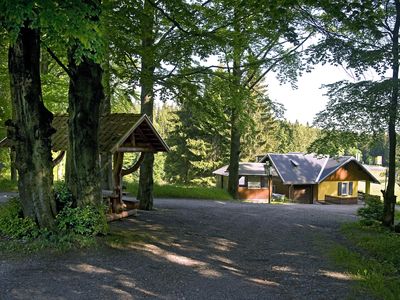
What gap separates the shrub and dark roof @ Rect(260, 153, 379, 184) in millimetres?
32247

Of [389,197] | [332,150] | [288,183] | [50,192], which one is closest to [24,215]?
[50,192]

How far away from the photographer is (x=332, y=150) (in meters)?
14.2

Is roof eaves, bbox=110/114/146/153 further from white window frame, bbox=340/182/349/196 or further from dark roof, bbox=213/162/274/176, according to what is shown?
white window frame, bbox=340/182/349/196

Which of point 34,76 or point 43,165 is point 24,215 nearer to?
point 43,165

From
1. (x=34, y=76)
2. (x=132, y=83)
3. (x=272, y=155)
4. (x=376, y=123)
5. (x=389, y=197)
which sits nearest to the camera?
(x=34, y=76)

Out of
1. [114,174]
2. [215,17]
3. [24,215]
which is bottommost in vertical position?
[24,215]

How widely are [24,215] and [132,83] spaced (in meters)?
6.88

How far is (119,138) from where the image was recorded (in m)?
11.7

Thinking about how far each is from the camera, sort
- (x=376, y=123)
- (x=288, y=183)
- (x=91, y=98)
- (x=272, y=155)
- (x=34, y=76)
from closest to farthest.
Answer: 1. (x=34, y=76)
2. (x=91, y=98)
3. (x=376, y=123)
4. (x=288, y=183)
5. (x=272, y=155)

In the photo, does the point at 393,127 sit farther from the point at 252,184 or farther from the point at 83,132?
the point at 252,184

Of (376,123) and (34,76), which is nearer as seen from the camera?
(34,76)

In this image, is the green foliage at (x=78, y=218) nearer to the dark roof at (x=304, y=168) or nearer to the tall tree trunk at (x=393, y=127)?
the tall tree trunk at (x=393, y=127)

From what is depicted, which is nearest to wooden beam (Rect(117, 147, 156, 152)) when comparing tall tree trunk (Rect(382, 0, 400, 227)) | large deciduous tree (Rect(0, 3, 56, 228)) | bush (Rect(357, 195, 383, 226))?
large deciduous tree (Rect(0, 3, 56, 228))

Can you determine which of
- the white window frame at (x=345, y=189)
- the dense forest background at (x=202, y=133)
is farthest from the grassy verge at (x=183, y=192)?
the white window frame at (x=345, y=189)
